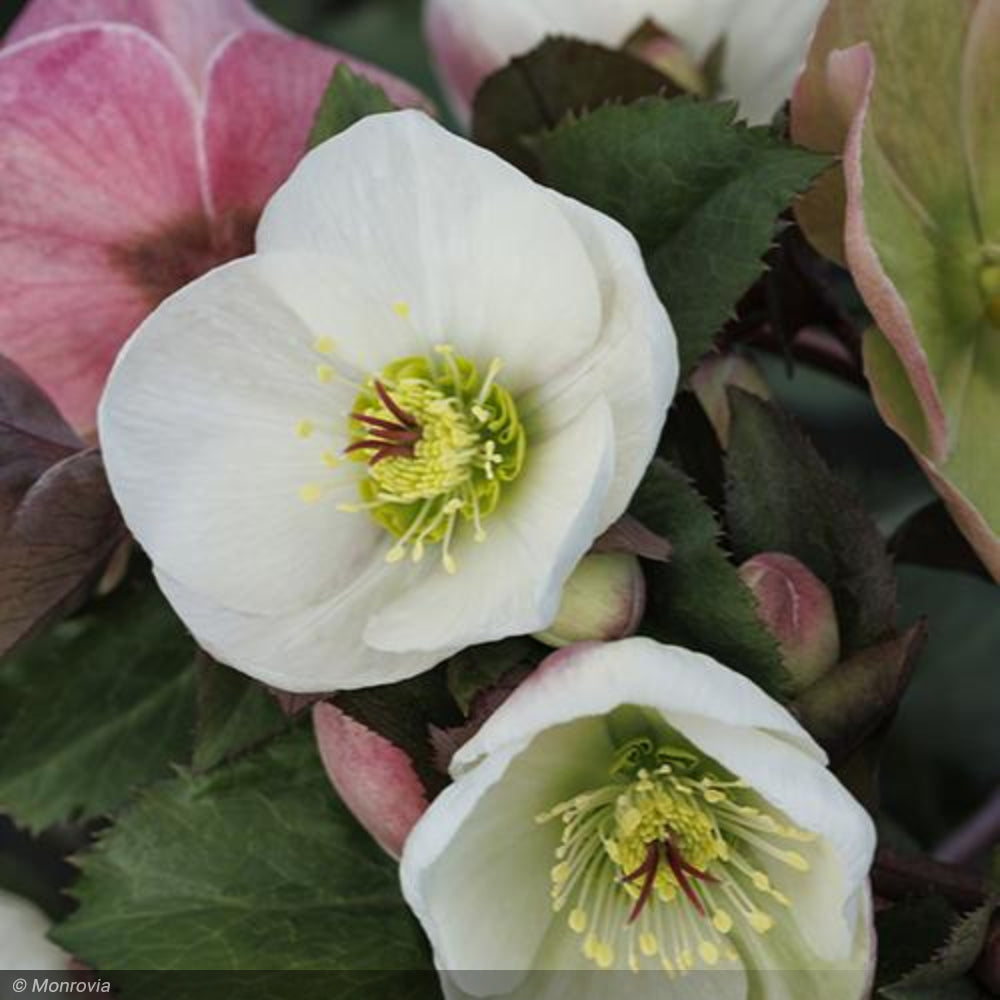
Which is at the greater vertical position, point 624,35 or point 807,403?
point 624,35

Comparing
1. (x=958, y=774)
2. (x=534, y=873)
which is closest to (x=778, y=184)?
(x=534, y=873)

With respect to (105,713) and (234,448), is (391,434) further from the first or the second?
(105,713)

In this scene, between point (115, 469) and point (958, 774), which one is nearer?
point (115, 469)

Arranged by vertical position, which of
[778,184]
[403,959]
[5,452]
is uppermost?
[778,184]

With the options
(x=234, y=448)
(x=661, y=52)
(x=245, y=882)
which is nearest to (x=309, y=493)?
(x=234, y=448)

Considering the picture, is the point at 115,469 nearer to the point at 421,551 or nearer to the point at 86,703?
the point at 421,551

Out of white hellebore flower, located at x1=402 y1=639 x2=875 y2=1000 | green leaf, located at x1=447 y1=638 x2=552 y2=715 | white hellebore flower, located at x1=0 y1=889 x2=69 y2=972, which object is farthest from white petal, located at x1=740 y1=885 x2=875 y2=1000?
white hellebore flower, located at x1=0 y1=889 x2=69 y2=972
